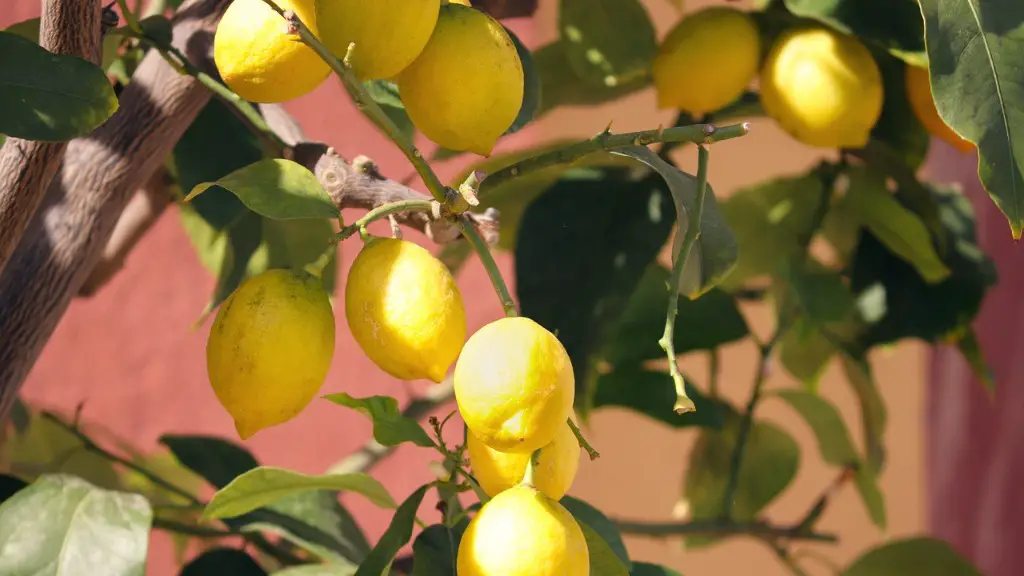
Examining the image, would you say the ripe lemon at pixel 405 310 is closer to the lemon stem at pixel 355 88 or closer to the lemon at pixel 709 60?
the lemon stem at pixel 355 88

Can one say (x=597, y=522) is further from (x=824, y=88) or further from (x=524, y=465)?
(x=824, y=88)

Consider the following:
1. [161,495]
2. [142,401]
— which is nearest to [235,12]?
[161,495]

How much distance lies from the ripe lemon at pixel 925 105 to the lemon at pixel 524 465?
283mm

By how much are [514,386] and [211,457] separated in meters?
0.26

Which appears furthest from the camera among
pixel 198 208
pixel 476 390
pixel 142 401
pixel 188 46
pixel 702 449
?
pixel 142 401

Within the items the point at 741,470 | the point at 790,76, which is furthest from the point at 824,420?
the point at 790,76

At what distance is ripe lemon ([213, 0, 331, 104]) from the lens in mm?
279

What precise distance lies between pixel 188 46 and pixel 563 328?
7.8 inches

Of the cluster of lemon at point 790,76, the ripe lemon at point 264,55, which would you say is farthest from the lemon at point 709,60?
the ripe lemon at point 264,55

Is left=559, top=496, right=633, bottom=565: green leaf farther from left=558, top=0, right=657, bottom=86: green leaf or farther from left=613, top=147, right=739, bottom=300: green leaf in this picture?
left=558, top=0, right=657, bottom=86: green leaf

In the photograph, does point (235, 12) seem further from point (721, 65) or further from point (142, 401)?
point (142, 401)

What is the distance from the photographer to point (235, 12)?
0.29 metres

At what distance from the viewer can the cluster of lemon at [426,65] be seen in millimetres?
272

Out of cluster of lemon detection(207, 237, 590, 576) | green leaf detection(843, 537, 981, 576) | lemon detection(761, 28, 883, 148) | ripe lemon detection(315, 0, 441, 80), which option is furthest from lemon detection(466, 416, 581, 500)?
green leaf detection(843, 537, 981, 576)
